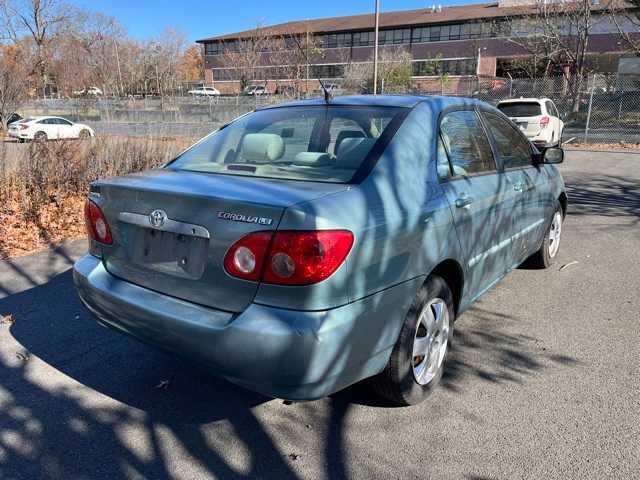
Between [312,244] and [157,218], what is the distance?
0.85 metres

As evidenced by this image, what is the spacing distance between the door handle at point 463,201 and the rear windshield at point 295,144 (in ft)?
1.96

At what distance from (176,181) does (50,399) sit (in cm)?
149

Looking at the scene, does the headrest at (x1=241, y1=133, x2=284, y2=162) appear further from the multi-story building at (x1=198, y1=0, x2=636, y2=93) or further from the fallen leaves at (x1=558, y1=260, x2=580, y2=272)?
the multi-story building at (x1=198, y1=0, x2=636, y2=93)

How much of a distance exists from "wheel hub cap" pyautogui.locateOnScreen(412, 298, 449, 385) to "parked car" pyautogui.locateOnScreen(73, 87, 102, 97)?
5602 cm

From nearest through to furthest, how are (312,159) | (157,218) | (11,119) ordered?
(157,218)
(312,159)
(11,119)

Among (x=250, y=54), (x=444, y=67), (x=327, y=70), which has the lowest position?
(x=444, y=67)

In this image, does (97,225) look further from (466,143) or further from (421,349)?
(466,143)

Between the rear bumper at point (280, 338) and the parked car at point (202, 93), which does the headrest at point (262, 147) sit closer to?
the rear bumper at point (280, 338)

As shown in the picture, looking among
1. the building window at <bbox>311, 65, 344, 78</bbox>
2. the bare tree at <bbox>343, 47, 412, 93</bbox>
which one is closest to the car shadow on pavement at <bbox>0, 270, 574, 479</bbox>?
the bare tree at <bbox>343, 47, 412, 93</bbox>

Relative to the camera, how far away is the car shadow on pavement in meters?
2.38

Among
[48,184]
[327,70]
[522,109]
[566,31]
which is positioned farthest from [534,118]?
[327,70]

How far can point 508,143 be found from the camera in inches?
155

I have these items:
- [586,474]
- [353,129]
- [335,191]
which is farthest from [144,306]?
[586,474]

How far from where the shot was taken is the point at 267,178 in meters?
2.66
